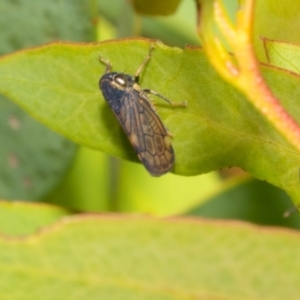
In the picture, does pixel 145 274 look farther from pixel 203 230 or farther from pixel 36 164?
pixel 36 164

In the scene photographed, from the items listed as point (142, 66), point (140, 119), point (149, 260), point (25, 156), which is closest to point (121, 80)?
point (140, 119)

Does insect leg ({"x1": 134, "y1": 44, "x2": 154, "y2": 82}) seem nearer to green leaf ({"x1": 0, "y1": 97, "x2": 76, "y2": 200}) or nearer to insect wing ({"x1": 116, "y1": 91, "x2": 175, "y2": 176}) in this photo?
insect wing ({"x1": 116, "y1": 91, "x2": 175, "y2": 176})

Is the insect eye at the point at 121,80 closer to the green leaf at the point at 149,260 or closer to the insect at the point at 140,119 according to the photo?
the insect at the point at 140,119

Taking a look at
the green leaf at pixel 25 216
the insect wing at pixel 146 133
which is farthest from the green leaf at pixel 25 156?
the green leaf at pixel 25 216

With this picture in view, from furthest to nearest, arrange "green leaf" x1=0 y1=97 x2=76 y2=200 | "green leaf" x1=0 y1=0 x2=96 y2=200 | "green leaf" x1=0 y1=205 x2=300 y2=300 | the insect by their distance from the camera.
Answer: "green leaf" x1=0 y1=97 x2=76 y2=200, "green leaf" x1=0 y1=0 x2=96 y2=200, the insect, "green leaf" x1=0 y1=205 x2=300 y2=300

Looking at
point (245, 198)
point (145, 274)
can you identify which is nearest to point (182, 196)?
point (245, 198)

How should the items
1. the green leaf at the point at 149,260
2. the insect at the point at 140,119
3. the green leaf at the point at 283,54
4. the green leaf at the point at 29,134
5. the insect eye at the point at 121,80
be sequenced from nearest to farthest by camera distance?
the green leaf at the point at 149,260, the green leaf at the point at 283,54, the insect at the point at 140,119, the insect eye at the point at 121,80, the green leaf at the point at 29,134

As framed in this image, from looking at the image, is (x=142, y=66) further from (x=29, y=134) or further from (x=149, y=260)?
(x=29, y=134)

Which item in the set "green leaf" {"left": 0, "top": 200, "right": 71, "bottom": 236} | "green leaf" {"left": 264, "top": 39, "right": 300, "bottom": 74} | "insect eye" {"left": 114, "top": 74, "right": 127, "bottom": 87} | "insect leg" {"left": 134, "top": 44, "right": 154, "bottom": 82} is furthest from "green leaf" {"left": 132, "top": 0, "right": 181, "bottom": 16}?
"green leaf" {"left": 0, "top": 200, "right": 71, "bottom": 236}
